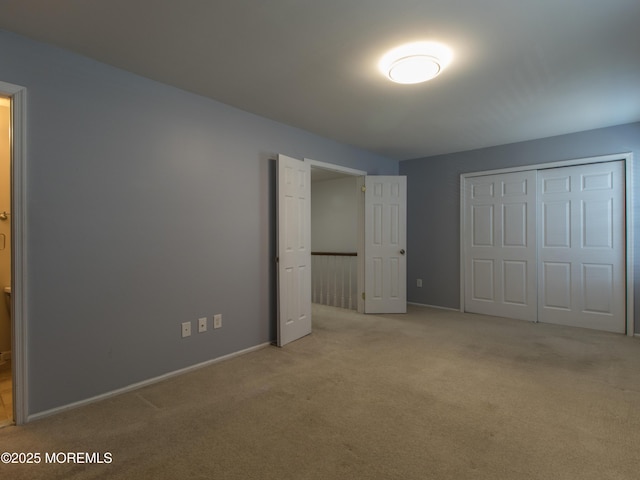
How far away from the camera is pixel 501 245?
4688 mm

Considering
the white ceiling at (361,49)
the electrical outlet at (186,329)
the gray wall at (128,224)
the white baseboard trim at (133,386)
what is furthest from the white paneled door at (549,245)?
the electrical outlet at (186,329)

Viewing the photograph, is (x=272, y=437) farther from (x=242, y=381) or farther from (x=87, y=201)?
(x=87, y=201)

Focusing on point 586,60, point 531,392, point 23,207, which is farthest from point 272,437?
point 586,60

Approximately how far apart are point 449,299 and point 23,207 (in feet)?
16.5

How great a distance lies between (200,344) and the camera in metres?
2.93

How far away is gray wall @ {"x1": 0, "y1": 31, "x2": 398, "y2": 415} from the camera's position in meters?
2.13

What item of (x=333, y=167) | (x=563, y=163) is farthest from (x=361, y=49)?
(x=563, y=163)

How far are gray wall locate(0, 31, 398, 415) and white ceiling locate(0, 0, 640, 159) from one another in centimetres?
22

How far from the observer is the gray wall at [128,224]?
2127mm

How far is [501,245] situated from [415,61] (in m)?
3.32

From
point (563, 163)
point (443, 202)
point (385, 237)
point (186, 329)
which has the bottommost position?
point (186, 329)

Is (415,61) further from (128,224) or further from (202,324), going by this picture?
(202,324)

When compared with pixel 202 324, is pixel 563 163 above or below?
above

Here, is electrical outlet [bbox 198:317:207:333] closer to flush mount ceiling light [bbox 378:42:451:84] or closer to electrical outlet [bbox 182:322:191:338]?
electrical outlet [bbox 182:322:191:338]
